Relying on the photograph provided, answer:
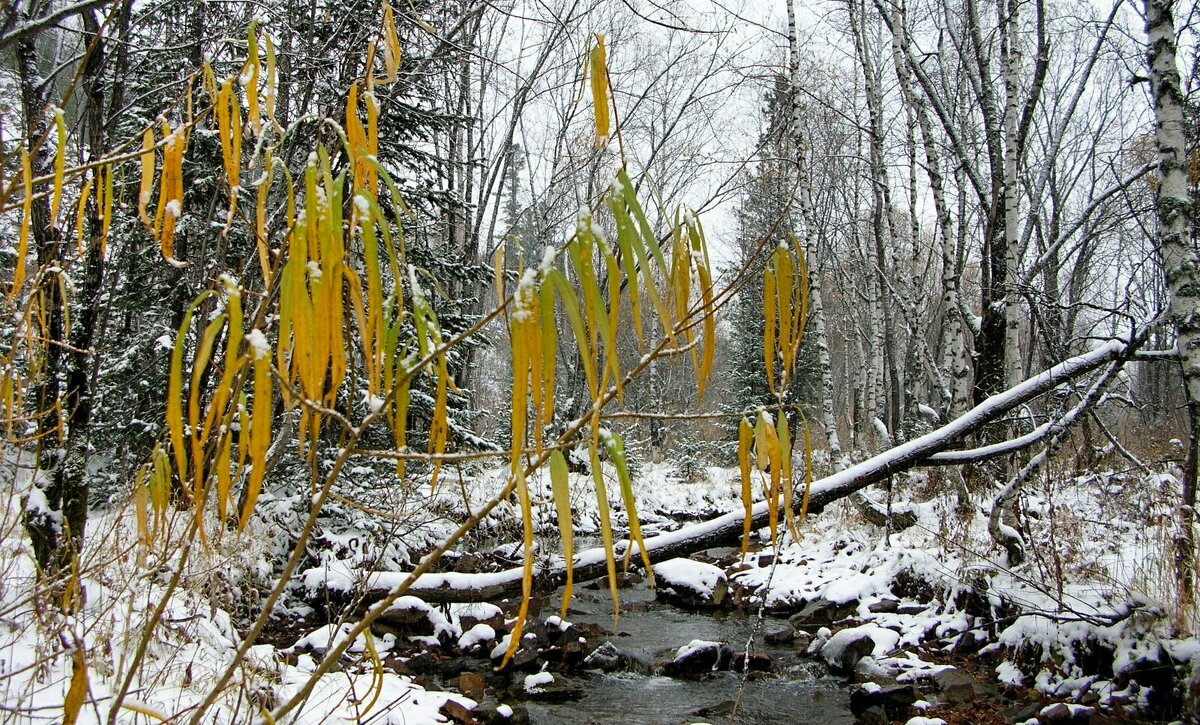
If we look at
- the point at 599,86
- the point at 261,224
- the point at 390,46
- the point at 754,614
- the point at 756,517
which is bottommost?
the point at 754,614

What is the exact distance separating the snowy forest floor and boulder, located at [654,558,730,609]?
2 cm

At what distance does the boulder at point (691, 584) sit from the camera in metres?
7.20

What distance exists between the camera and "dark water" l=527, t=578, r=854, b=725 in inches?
179

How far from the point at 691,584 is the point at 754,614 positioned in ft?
2.55

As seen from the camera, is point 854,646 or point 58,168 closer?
point 58,168

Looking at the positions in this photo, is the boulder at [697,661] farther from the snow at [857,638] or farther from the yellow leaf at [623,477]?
the yellow leaf at [623,477]

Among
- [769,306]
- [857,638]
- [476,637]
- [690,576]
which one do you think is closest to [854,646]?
[857,638]

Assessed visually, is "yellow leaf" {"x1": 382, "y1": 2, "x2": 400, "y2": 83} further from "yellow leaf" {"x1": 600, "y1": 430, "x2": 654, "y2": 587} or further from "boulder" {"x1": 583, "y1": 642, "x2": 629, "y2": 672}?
"boulder" {"x1": 583, "y1": 642, "x2": 629, "y2": 672}

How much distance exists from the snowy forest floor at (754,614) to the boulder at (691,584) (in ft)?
0.07

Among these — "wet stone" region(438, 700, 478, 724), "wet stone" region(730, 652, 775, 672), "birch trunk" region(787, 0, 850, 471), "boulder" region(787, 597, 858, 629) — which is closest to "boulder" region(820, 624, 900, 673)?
"wet stone" region(730, 652, 775, 672)

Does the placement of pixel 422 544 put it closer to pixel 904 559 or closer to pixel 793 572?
pixel 793 572

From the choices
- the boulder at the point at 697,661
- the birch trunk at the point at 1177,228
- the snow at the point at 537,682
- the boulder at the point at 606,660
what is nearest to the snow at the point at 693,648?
the boulder at the point at 697,661

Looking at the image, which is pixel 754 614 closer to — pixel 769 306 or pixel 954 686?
pixel 954 686

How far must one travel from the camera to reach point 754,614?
6816 mm
